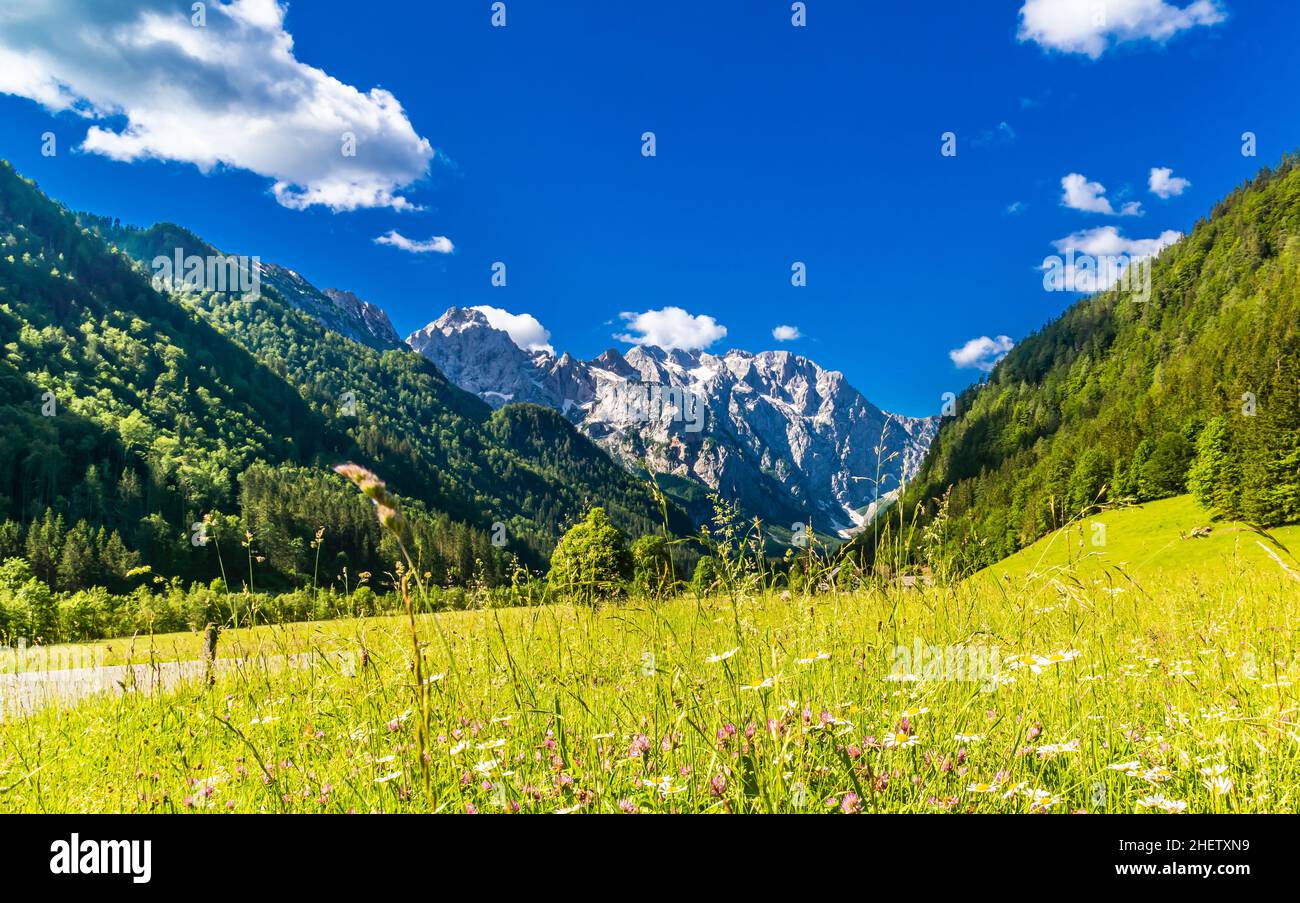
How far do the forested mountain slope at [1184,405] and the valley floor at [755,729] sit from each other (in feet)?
3.98

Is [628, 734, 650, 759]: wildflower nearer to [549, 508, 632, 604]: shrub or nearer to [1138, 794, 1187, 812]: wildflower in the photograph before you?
[549, 508, 632, 604]: shrub

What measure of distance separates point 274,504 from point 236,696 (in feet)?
601

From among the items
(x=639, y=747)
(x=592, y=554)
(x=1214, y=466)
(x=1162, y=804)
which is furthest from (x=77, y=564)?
(x=1214, y=466)

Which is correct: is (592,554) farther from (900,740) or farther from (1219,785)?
(1219,785)

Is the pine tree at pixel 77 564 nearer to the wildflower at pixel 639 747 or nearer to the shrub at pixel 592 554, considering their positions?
the shrub at pixel 592 554

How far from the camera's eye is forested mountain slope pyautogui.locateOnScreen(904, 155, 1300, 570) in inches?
2404

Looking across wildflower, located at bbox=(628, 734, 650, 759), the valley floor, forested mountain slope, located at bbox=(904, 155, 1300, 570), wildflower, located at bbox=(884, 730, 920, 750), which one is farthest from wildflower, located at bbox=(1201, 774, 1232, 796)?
wildflower, located at bbox=(628, 734, 650, 759)

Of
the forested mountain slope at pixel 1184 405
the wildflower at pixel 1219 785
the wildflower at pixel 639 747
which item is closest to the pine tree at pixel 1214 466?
the forested mountain slope at pixel 1184 405

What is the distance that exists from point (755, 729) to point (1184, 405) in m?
132

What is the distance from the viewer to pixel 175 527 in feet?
507

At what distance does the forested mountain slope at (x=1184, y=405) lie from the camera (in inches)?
2404

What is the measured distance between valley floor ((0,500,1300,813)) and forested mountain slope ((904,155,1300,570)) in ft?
3.98
